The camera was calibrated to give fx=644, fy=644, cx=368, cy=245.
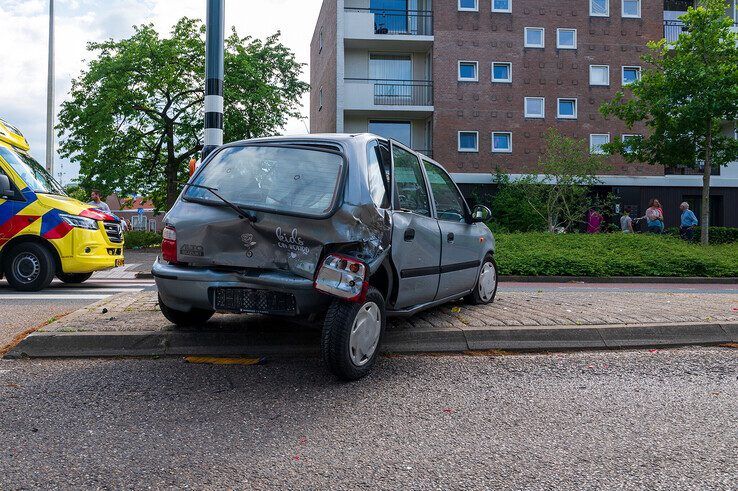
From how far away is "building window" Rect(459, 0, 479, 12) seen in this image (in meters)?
31.1

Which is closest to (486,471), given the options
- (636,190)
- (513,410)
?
(513,410)

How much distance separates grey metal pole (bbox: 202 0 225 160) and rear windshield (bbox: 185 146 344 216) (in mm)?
2728

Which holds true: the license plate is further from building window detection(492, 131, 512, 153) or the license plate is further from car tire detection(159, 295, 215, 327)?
building window detection(492, 131, 512, 153)

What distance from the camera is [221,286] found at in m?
4.42

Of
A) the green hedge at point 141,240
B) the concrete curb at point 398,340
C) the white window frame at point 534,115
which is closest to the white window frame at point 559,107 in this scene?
the white window frame at point 534,115

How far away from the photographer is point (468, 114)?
31047 millimetres

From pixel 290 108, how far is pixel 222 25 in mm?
20218

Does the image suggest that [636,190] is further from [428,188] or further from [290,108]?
[428,188]

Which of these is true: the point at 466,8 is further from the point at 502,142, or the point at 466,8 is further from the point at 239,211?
the point at 239,211

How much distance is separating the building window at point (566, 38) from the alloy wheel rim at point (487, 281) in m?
27.2

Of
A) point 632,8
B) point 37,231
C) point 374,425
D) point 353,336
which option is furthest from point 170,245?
point 632,8

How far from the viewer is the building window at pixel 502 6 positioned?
102ft

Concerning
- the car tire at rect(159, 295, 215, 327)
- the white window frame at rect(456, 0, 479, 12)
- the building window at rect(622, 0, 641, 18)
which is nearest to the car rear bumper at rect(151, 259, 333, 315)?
the car tire at rect(159, 295, 215, 327)

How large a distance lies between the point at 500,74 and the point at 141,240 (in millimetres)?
18709
